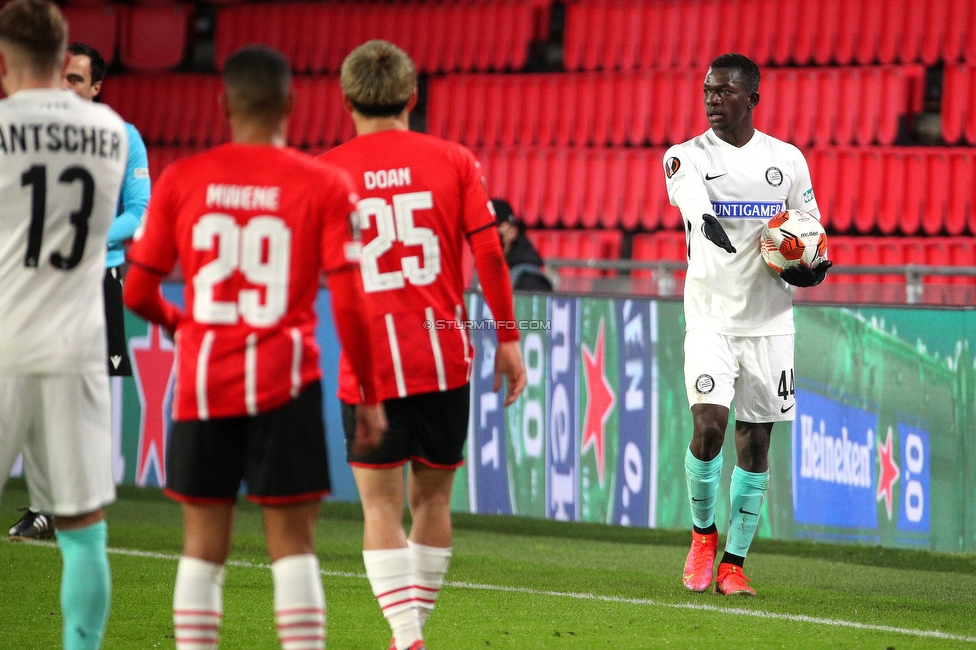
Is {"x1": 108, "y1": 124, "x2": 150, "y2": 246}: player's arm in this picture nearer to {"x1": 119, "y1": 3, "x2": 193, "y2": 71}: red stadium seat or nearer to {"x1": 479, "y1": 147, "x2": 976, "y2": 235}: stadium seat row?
{"x1": 479, "y1": 147, "x2": 976, "y2": 235}: stadium seat row

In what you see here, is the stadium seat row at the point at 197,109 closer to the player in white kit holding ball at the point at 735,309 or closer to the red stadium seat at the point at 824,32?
the red stadium seat at the point at 824,32

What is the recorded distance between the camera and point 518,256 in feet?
30.3

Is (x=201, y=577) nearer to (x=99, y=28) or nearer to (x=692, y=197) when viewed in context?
→ (x=692, y=197)

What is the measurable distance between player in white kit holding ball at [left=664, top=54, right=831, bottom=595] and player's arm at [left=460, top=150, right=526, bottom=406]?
1.75 meters

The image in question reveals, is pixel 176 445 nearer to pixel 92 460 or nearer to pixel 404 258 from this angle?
pixel 92 460

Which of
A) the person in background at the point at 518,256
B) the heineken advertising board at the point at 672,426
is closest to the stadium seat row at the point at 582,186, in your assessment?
the person in background at the point at 518,256

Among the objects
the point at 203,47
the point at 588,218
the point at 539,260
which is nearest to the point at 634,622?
the point at 539,260

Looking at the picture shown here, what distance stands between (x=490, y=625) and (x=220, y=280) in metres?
2.24

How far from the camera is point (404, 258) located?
3793 mm

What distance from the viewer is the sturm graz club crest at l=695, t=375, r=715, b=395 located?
5398 mm

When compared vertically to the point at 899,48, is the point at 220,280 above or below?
below

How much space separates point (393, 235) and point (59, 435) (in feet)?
3.54

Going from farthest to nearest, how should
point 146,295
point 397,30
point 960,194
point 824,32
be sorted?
→ point 397,30 < point 824,32 < point 960,194 < point 146,295

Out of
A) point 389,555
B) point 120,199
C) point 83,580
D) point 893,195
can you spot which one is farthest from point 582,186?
point 83,580
